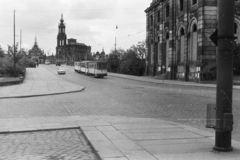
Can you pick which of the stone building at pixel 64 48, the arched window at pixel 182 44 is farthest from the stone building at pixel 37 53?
the arched window at pixel 182 44

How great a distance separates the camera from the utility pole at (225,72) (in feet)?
18.2

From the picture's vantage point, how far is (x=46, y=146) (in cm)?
649

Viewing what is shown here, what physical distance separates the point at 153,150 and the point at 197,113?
20.1ft

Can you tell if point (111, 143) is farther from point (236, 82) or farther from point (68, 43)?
point (68, 43)

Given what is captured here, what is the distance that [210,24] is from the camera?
3441cm

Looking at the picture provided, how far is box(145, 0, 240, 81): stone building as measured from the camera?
34.5 metres

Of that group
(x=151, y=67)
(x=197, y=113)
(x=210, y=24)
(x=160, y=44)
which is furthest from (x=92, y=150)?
(x=151, y=67)

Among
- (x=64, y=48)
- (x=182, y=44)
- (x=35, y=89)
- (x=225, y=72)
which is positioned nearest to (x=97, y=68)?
(x=182, y=44)

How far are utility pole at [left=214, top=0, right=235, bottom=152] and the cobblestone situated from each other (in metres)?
2.53

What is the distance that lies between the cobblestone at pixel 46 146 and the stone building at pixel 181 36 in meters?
29.4

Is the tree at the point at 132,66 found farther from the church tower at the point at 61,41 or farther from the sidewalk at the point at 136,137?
the church tower at the point at 61,41

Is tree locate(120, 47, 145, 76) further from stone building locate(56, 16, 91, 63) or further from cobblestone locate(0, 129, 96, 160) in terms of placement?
stone building locate(56, 16, 91, 63)

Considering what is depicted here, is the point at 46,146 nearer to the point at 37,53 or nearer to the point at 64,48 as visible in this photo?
the point at 37,53

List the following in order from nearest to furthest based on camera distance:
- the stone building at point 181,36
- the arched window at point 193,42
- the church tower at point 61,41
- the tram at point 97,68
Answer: the stone building at point 181,36 → the arched window at point 193,42 → the tram at point 97,68 → the church tower at point 61,41
